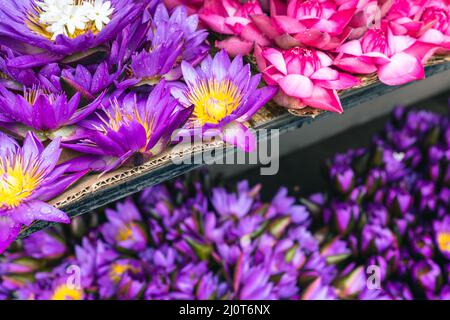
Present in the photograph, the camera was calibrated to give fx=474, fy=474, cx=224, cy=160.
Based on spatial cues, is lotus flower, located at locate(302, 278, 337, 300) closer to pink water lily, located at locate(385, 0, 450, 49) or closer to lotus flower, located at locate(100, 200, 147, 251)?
lotus flower, located at locate(100, 200, 147, 251)

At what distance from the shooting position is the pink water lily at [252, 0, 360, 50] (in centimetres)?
62

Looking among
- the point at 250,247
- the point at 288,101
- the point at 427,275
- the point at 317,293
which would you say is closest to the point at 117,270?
the point at 250,247

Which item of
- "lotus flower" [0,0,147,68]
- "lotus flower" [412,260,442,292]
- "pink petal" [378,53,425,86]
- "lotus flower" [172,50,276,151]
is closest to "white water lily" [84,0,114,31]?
"lotus flower" [0,0,147,68]

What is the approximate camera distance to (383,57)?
0.63 metres

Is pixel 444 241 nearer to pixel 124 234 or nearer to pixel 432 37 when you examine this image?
pixel 432 37

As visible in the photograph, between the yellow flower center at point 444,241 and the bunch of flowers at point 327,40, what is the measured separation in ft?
1.37

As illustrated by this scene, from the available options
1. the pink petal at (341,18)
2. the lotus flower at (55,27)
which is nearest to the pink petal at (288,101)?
the pink petal at (341,18)

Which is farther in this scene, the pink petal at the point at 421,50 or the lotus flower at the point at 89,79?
the pink petal at the point at 421,50

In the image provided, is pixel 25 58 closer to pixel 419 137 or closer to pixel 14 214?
pixel 14 214

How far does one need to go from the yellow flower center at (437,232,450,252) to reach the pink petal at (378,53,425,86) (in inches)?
17.2

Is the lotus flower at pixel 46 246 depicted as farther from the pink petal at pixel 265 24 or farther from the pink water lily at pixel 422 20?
the pink water lily at pixel 422 20

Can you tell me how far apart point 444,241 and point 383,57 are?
0.49 meters

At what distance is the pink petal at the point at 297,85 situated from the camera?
0.60 meters
